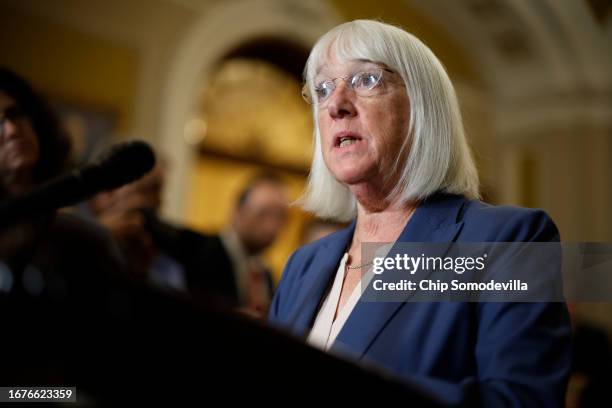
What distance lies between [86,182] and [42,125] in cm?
87

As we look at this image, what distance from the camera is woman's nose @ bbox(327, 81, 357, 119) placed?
4.77 ft

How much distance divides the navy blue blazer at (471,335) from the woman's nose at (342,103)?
11.1 inches

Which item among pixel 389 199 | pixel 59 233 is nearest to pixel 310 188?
pixel 389 199

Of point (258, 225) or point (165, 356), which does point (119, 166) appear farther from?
point (258, 225)

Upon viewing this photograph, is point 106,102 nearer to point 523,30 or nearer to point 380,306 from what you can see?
point 380,306

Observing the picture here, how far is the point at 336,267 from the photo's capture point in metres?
1.53

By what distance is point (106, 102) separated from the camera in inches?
197

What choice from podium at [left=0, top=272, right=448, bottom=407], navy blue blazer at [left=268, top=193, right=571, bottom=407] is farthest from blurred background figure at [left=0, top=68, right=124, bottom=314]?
navy blue blazer at [left=268, top=193, right=571, bottom=407]

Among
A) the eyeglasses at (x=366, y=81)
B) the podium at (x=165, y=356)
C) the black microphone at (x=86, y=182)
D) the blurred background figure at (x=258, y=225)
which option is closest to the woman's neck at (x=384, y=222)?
the eyeglasses at (x=366, y=81)

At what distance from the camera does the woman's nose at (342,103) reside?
1.45m

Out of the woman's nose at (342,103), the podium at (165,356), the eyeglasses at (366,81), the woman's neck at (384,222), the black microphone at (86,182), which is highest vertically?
the eyeglasses at (366,81)

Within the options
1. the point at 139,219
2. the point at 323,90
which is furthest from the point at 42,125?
the point at 323,90

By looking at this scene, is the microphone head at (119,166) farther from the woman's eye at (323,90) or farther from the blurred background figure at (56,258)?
the woman's eye at (323,90)

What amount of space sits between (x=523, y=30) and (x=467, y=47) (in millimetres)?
778
